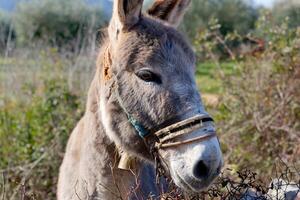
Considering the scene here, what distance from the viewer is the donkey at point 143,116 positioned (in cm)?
309

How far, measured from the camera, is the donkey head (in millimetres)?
3061

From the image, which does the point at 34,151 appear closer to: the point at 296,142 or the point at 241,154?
the point at 241,154

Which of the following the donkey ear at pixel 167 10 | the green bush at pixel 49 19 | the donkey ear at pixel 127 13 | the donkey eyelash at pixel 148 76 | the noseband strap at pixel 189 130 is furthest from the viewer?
the green bush at pixel 49 19

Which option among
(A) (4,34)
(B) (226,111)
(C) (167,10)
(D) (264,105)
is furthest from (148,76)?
(A) (4,34)

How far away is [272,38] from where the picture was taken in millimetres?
8141

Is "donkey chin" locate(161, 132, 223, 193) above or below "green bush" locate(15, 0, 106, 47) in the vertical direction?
above

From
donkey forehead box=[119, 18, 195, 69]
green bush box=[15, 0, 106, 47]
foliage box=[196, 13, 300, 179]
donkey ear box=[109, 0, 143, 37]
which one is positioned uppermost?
donkey ear box=[109, 0, 143, 37]

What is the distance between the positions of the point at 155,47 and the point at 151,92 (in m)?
0.27

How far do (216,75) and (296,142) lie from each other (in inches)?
84.7

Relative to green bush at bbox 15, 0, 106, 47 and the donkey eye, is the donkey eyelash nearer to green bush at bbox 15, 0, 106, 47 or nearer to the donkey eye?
the donkey eye

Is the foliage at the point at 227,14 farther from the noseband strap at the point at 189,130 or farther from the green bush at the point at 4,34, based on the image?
the noseband strap at the point at 189,130

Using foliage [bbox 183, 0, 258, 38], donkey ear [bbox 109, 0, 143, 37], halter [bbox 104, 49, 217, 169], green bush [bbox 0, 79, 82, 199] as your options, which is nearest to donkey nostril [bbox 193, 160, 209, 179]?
halter [bbox 104, 49, 217, 169]

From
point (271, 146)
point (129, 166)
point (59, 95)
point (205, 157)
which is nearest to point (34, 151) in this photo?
point (59, 95)

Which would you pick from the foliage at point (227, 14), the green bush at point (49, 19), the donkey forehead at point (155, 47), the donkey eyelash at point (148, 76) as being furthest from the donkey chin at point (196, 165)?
the foliage at point (227, 14)
